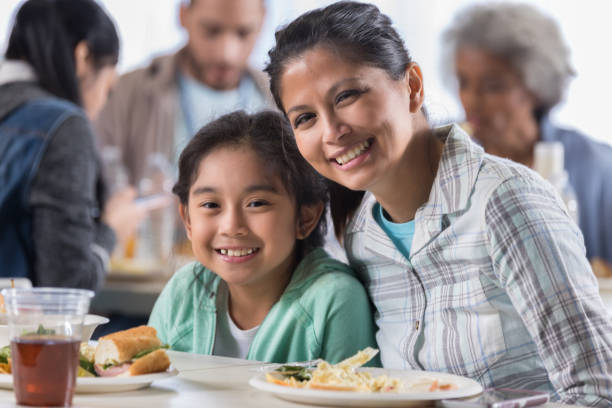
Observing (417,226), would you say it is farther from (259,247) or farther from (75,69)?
(75,69)

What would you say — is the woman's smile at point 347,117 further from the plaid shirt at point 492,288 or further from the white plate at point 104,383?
the white plate at point 104,383

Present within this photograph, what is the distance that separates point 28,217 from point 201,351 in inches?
38.2

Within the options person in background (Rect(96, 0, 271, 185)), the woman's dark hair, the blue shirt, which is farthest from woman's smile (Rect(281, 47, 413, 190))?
person in background (Rect(96, 0, 271, 185))

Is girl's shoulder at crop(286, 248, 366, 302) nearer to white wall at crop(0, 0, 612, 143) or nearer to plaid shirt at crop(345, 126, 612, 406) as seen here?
plaid shirt at crop(345, 126, 612, 406)

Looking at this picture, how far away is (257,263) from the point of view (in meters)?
1.48

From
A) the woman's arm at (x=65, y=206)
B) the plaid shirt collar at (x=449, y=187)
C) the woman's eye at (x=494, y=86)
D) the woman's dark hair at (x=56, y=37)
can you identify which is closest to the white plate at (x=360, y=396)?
the plaid shirt collar at (x=449, y=187)

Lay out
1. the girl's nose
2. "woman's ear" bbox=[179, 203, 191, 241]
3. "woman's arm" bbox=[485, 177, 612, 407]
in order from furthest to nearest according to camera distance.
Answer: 1. "woman's ear" bbox=[179, 203, 191, 241]
2. the girl's nose
3. "woman's arm" bbox=[485, 177, 612, 407]

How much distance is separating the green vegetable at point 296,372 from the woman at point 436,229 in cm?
33

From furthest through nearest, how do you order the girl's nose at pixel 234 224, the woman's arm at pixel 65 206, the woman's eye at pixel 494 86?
the woman's eye at pixel 494 86 < the woman's arm at pixel 65 206 < the girl's nose at pixel 234 224

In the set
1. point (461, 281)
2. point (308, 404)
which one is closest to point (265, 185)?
point (461, 281)

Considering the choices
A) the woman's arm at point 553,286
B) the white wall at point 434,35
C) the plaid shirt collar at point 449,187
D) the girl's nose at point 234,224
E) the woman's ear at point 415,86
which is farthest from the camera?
the white wall at point 434,35

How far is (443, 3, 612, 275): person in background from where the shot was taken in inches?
157

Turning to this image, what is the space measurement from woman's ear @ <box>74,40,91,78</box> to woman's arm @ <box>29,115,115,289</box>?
0.26 meters

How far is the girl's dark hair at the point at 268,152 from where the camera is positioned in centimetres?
152
